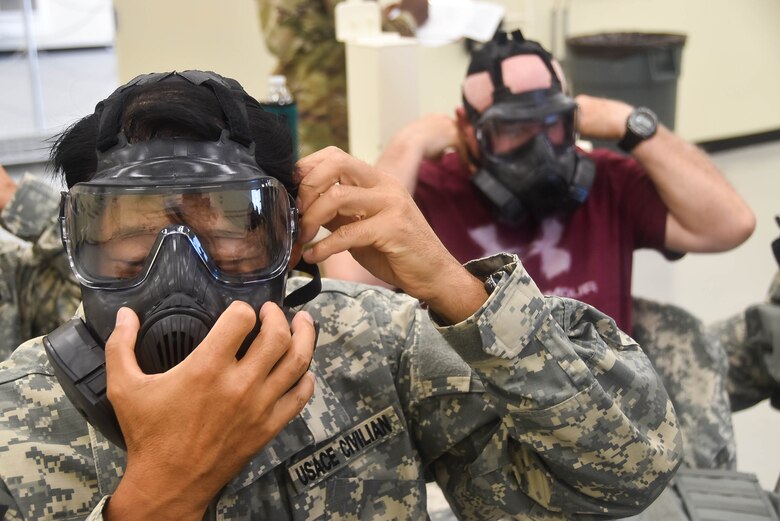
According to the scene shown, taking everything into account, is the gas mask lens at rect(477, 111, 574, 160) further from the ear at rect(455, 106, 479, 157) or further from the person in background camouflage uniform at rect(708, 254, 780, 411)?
the person in background camouflage uniform at rect(708, 254, 780, 411)

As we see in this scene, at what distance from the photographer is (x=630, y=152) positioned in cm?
229

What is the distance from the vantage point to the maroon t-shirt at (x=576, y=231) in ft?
6.74

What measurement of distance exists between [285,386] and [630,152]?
1.55 meters

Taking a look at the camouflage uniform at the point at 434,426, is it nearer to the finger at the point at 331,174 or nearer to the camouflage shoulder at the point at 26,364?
the camouflage shoulder at the point at 26,364

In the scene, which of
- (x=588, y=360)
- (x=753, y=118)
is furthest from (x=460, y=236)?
(x=753, y=118)

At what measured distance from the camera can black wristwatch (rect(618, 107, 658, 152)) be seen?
2.27m

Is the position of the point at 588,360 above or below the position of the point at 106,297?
below

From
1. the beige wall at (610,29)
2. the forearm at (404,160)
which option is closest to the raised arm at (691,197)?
the forearm at (404,160)

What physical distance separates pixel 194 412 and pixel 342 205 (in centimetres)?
34

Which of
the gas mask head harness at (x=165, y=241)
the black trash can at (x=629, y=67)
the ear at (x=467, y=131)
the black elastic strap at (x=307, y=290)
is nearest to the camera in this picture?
the gas mask head harness at (x=165, y=241)

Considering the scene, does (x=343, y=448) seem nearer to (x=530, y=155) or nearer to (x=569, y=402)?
(x=569, y=402)

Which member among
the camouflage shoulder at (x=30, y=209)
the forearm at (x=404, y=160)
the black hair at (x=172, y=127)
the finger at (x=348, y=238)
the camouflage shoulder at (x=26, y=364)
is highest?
the black hair at (x=172, y=127)

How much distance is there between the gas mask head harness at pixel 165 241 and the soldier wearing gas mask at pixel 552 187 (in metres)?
0.88

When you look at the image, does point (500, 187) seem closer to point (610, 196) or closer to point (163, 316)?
point (610, 196)
